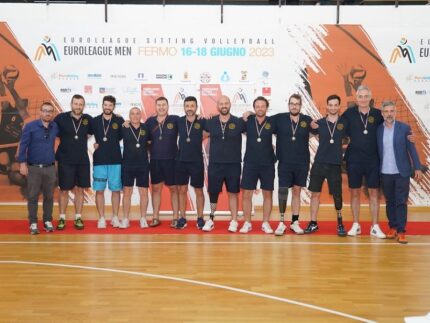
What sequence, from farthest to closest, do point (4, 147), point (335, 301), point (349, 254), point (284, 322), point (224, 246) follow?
point (4, 147) < point (224, 246) < point (349, 254) < point (335, 301) < point (284, 322)

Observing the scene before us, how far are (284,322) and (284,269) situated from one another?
136 cm

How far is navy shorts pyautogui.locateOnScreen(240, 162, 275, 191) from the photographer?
20.7 ft

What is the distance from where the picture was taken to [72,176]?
6.42 m

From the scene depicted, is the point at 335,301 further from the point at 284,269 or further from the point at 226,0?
the point at 226,0

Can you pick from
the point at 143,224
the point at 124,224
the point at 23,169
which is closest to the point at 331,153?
the point at 143,224

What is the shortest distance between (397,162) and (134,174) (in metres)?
3.24

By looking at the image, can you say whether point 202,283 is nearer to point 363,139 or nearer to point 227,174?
point 227,174

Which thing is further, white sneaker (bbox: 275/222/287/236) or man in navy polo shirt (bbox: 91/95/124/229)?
man in navy polo shirt (bbox: 91/95/124/229)

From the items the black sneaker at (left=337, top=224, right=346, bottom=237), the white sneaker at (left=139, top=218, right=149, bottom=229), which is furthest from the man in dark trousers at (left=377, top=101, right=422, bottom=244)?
the white sneaker at (left=139, top=218, right=149, bottom=229)

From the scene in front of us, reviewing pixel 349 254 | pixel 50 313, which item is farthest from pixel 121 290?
pixel 349 254

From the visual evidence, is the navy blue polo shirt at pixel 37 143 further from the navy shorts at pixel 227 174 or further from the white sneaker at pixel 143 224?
the navy shorts at pixel 227 174

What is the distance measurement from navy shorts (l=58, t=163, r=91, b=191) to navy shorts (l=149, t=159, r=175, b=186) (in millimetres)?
850

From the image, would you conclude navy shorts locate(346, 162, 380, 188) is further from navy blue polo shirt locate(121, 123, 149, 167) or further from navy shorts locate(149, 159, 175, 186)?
navy blue polo shirt locate(121, 123, 149, 167)

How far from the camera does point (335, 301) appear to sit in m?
3.84
